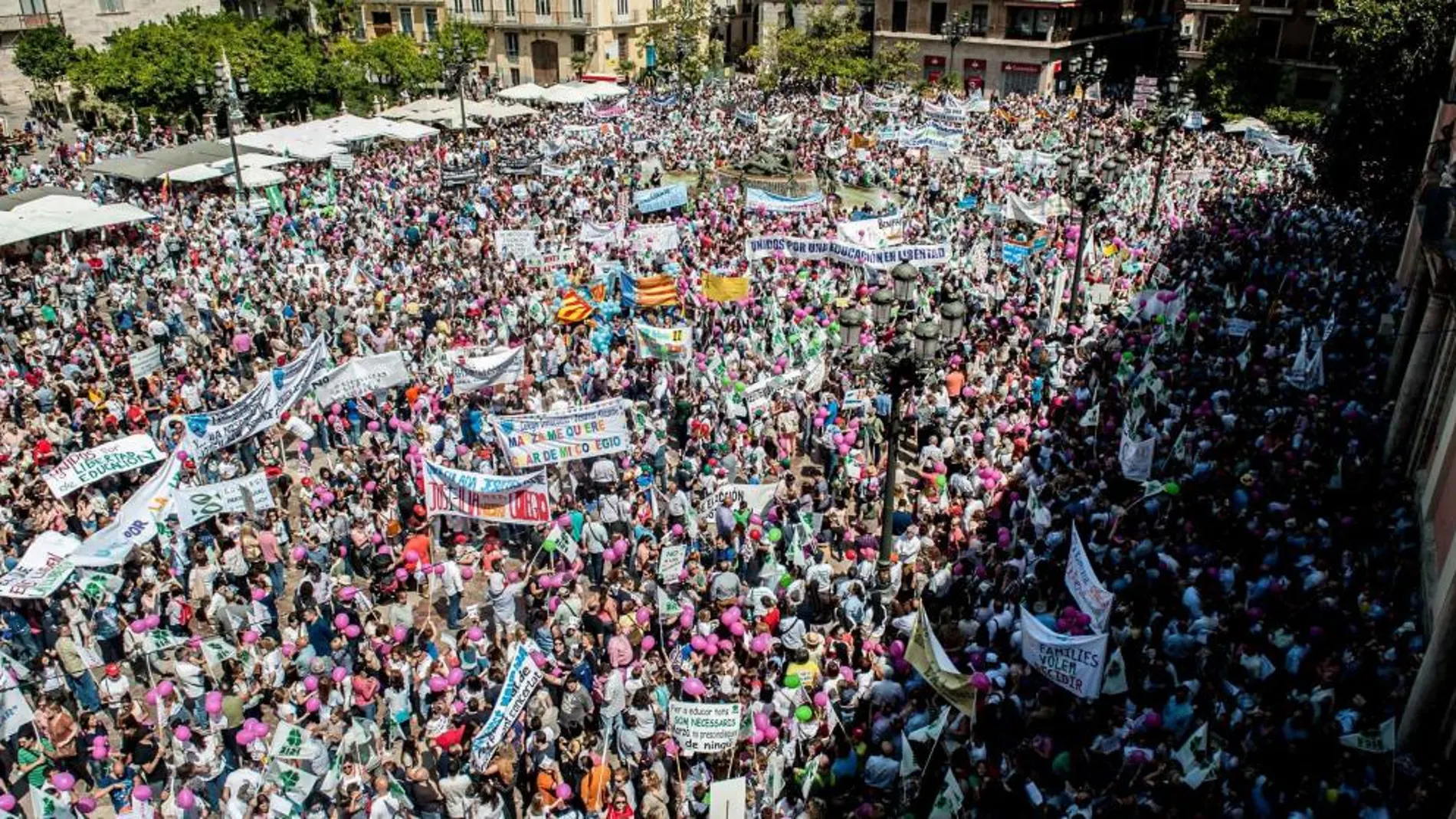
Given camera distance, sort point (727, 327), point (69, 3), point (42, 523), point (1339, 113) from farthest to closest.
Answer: point (69, 3)
point (1339, 113)
point (727, 327)
point (42, 523)

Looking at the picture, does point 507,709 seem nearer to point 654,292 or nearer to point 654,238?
point 654,292

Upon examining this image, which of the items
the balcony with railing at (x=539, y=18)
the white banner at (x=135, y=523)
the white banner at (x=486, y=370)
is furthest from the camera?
the balcony with railing at (x=539, y=18)

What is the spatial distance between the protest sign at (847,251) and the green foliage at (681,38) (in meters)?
34.3

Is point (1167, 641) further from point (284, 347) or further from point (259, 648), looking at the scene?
point (284, 347)

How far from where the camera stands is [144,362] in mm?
19328

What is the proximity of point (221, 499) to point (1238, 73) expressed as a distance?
48.1m

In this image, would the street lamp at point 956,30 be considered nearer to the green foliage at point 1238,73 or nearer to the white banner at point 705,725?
the green foliage at point 1238,73

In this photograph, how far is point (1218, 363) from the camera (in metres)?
19.7

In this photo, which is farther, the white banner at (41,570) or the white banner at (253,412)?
the white banner at (253,412)

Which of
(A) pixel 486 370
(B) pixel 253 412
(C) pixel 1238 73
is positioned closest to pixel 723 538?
(A) pixel 486 370

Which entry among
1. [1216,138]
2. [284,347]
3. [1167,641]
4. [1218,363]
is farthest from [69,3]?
[1167,641]

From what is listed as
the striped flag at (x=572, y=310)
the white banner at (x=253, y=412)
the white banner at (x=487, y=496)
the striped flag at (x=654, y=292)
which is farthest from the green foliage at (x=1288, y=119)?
the white banner at (x=253, y=412)

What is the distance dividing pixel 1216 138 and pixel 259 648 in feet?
133

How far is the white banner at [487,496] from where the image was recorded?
1416 cm
